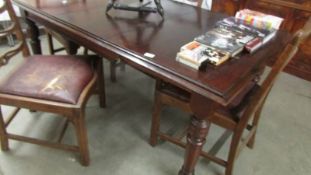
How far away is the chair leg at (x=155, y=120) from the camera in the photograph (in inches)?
60.9

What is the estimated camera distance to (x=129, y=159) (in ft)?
5.49

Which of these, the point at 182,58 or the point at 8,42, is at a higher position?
the point at 182,58

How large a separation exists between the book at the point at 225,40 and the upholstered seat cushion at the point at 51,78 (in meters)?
0.71

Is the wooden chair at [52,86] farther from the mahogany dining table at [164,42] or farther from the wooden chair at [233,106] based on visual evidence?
the wooden chair at [233,106]

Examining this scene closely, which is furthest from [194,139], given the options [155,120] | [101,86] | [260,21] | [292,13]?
[292,13]

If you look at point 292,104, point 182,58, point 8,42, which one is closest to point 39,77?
point 182,58

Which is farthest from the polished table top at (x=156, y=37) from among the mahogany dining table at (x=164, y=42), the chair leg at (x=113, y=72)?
A: the chair leg at (x=113, y=72)

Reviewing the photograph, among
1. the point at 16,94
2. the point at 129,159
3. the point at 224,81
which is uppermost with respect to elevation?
the point at 224,81

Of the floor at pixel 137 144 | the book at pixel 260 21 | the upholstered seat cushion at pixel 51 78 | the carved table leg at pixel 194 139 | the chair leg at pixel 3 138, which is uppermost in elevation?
the book at pixel 260 21

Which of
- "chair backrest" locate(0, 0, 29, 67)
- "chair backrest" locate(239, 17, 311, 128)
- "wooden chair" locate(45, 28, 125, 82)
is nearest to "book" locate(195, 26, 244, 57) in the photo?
"chair backrest" locate(239, 17, 311, 128)

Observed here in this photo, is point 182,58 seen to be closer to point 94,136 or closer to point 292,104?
point 94,136

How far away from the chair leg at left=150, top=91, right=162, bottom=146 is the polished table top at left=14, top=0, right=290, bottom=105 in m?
0.36

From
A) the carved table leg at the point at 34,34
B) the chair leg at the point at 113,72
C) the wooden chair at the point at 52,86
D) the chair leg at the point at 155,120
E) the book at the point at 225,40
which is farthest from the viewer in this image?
the chair leg at the point at 113,72

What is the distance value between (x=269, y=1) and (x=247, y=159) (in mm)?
1595
